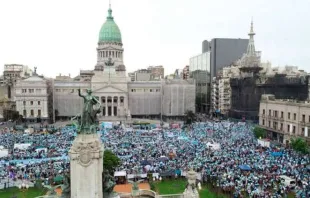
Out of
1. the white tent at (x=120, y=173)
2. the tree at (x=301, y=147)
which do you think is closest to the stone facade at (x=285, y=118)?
the tree at (x=301, y=147)

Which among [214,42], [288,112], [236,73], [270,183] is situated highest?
[214,42]

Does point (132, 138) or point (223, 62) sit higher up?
point (223, 62)

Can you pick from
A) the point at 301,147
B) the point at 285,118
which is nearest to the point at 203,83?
the point at 285,118

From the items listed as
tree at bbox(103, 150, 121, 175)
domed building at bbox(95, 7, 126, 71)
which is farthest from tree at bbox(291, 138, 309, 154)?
domed building at bbox(95, 7, 126, 71)

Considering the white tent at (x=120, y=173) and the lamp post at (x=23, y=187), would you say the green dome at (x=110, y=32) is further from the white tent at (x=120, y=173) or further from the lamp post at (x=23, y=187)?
the lamp post at (x=23, y=187)

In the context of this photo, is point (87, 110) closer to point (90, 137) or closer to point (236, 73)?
point (90, 137)

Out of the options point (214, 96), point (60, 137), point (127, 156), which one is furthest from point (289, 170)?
point (214, 96)
